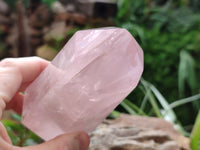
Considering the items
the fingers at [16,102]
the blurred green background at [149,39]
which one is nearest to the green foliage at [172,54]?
the blurred green background at [149,39]

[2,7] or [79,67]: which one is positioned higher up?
[79,67]

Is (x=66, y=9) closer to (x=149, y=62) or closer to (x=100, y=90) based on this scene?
(x=149, y=62)

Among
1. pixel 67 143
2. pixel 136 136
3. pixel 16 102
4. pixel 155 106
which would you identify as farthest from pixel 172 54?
pixel 67 143

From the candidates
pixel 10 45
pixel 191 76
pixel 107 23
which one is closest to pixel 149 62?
pixel 191 76

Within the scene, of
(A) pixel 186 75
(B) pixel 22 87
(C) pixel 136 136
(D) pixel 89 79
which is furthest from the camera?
(A) pixel 186 75

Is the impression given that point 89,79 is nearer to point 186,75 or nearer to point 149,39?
→ point 186,75

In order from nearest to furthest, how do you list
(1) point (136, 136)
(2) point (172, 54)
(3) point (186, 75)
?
(1) point (136, 136), (3) point (186, 75), (2) point (172, 54)

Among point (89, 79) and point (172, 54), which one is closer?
point (89, 79)
